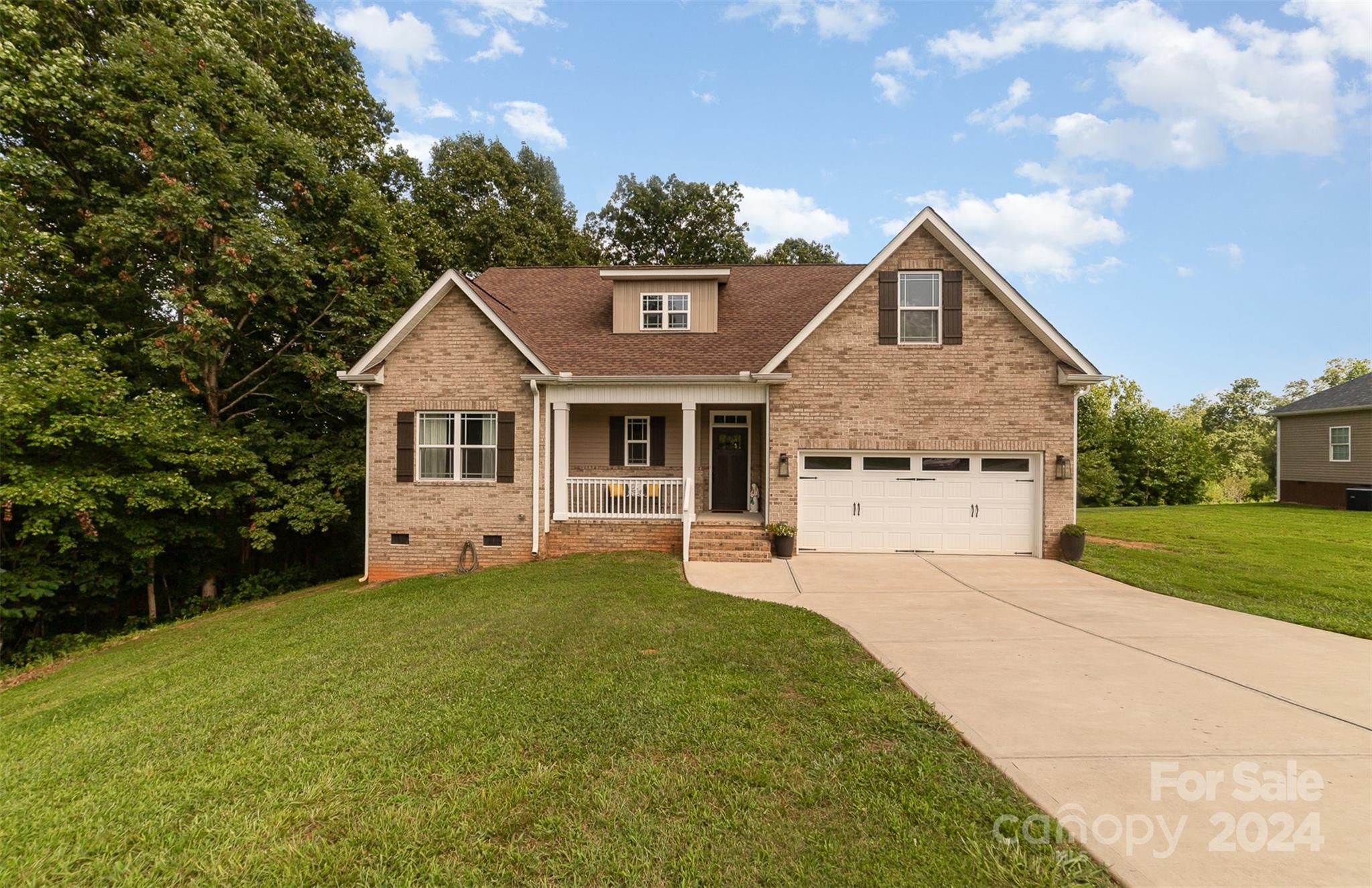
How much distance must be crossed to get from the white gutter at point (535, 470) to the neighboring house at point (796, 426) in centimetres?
4

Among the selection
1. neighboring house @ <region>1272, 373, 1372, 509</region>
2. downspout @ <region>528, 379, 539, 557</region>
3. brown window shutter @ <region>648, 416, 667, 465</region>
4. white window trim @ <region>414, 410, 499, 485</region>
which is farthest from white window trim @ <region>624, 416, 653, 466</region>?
neighboring house @ <region>1272, 373, 1372, 509</region>

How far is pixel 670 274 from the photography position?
1284 cm

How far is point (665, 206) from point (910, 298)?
20598 millimetres

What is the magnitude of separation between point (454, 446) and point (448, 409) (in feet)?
2.68

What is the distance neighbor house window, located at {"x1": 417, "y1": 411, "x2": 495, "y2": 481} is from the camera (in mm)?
11250

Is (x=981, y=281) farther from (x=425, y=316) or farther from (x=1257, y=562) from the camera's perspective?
(x=425, y=316)

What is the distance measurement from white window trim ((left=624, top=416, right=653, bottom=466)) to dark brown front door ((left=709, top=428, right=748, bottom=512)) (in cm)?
153

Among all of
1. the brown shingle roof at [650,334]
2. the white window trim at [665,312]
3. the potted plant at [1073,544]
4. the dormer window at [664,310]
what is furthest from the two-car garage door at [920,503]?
the dormer window at [664,310]

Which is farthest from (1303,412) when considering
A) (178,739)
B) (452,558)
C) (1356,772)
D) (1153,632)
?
(178,739)

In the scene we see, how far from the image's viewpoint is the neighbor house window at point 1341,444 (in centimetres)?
1908

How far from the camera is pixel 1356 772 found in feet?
10.7

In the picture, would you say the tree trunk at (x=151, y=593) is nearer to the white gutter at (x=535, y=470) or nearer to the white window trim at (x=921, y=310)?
the white gutter at (x=535, y=470)

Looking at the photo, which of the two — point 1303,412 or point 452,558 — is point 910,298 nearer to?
point 452,558

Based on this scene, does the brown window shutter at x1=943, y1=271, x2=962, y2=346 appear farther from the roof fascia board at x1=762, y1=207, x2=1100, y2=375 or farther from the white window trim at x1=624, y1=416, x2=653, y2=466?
the white window trim at x1=624, y1=416, x2=653, y2=466
